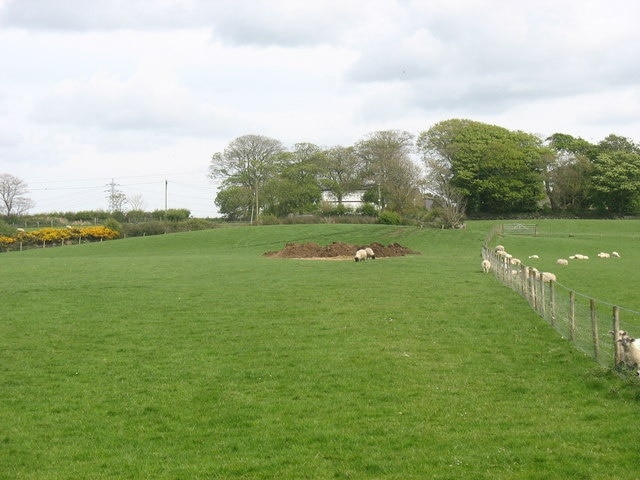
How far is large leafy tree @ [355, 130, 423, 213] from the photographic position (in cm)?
10612

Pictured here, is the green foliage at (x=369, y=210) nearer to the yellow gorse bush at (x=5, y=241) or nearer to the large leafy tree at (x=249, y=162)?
the large leafy tree at (x=249, y=162)

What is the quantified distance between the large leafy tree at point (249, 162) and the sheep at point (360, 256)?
237ft

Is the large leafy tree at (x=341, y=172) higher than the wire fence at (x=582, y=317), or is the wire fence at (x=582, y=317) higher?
the large leafy tree at (x=341, y=172)

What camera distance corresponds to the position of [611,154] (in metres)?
110

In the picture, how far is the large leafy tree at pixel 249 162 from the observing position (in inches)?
4717

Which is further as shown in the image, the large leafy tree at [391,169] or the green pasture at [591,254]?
the large leafy tree at [391,169]

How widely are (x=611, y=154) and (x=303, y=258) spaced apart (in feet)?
250

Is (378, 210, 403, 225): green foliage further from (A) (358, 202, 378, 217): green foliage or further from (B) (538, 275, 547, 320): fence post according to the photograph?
(B) (538, 275, 547, 320): fence post

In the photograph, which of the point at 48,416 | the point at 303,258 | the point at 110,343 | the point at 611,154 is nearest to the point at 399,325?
the point at 110,343

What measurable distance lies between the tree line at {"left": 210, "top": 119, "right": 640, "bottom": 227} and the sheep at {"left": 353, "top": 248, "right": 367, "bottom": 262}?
53779mm

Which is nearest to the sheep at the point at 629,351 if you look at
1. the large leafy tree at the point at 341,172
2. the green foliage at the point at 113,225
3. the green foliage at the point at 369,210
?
the green foliage at the point at 113,225

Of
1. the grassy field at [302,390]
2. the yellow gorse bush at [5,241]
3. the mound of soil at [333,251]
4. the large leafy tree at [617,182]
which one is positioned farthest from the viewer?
the large leafy tree at [617,182]

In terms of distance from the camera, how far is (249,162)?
12088 centimetres

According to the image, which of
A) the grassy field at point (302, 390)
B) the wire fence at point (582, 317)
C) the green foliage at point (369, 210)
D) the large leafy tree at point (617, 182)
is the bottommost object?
the grassy field at point (302, 390)
